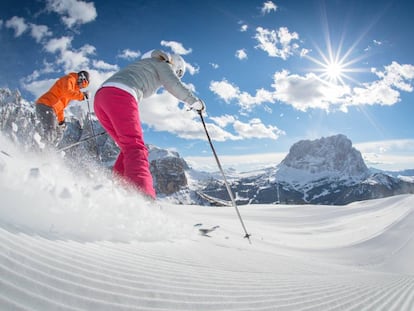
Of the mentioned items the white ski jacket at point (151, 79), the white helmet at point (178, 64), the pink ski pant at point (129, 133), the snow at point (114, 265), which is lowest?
the snow at point (114, 265)

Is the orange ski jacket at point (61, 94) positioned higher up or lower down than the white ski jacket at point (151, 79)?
higher up

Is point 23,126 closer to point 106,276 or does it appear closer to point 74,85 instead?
point 74,85

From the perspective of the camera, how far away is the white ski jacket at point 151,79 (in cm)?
404

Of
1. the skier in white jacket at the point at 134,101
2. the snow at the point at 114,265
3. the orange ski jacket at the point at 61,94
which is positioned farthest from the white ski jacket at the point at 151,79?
the orange ski jacket at the point at 61,94

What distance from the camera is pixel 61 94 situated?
6297 mm

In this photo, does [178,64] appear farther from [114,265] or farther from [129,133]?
[114,265]

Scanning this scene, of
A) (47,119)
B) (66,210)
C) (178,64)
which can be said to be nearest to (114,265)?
(66,210)

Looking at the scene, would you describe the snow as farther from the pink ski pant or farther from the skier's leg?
the skier's leg

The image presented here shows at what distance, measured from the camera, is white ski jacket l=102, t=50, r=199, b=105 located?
404cm

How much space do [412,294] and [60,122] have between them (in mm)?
6788

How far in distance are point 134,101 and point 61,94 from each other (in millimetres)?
3295

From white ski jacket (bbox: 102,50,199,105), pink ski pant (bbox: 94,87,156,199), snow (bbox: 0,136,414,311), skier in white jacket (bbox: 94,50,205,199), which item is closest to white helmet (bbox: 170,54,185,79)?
skier in white jacket (bbox: 94,50,205,199)

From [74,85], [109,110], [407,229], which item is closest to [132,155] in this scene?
[109,110]

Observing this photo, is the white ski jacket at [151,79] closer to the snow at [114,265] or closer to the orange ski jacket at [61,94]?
the snow at [114,265]
